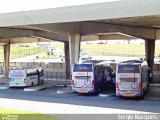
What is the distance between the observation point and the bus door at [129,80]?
2662 cm

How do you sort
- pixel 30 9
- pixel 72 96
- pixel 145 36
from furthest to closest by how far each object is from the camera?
pixel 145 36
pixel 72 96
pixel 30 9

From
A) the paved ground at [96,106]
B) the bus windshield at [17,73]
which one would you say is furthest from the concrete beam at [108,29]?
the paved ground at [96,106]

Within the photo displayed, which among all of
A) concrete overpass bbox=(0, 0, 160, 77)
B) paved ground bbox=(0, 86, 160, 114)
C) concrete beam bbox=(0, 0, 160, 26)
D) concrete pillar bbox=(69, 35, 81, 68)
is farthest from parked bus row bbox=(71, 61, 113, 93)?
concrete pillar bbox=(69, 35, 81, 68)

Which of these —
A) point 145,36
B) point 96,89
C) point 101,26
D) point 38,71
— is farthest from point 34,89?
point 145,36

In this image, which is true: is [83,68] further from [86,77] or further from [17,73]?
[17,73]

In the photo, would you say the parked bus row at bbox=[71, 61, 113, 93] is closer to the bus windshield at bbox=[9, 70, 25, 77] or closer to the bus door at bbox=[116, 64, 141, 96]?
the bus door at bbox=[116, 64, 141, 96]

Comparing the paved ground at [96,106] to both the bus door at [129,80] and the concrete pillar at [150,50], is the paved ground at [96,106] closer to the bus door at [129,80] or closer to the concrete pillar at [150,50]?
the bus door at [129,80]

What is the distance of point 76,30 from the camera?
119 ft

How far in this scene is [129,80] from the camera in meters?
26.7

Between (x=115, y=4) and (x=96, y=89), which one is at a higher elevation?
(x=115, y=4)

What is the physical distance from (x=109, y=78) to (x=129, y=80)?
816 centimetres

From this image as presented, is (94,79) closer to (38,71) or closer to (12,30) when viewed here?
(38,71)

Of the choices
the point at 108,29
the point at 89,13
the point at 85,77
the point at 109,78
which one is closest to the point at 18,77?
the point at 85,77

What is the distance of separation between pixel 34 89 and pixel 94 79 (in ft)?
24.8
